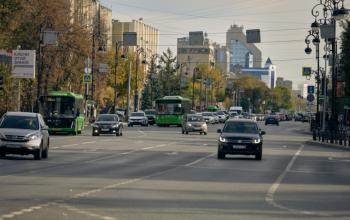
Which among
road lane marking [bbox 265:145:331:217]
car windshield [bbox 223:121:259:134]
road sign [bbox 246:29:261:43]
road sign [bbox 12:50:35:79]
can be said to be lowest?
road lane marking [bbox 265:145:331:217]

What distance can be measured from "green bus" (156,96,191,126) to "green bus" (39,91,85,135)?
109 feet

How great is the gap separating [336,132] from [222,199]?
43734mm

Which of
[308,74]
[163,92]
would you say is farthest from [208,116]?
[163,92]

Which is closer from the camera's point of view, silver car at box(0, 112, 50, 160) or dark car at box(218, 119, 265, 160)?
silver car at box(0, 112, 50, 160)

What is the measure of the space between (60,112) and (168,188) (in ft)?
146

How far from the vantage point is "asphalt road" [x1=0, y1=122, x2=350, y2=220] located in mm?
16094

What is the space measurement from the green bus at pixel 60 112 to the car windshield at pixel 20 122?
101ft

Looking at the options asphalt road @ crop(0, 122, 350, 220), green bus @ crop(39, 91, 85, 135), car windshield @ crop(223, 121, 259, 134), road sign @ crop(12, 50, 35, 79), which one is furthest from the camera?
road sign @ crop(12, 50, 35, 79)

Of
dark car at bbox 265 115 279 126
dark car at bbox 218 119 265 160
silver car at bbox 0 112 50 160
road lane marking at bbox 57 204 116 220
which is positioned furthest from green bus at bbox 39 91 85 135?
dark car at bbox 265 115 279 126

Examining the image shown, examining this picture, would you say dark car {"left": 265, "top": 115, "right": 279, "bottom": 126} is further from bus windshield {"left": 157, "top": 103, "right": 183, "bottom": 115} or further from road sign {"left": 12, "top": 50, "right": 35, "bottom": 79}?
road sign {"left": 12, "top": 50, "right": 35, "bottom": 79}

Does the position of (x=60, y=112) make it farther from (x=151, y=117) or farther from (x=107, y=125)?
(x=151, y=117)

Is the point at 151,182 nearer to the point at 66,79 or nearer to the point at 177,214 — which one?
the point at 177,214

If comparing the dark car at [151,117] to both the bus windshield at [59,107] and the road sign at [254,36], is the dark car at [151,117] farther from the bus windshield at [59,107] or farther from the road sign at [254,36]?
the road sign at [254,36]

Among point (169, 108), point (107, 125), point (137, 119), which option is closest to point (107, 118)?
point (107, 125)
